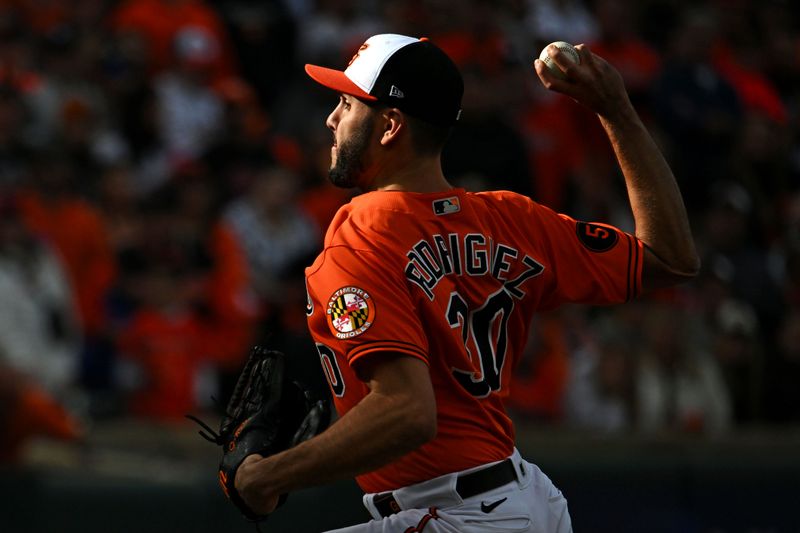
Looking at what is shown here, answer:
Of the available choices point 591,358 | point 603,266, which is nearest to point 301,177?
point 591,358

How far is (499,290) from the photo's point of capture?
369 centimetres

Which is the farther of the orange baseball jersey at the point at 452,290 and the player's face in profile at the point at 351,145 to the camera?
the player's face in profile at the point at 351,145

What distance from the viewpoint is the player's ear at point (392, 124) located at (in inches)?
143

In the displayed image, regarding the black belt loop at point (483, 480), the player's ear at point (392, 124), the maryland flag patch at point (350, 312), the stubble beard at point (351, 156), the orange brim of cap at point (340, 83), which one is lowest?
the black belt loop at point (483, 480)

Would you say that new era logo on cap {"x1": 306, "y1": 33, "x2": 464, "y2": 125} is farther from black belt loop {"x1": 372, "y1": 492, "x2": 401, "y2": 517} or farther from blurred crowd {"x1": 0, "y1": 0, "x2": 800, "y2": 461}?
blurred crowd {"x1": 0, "y1": 0, "x2": 800, "y2": 461}

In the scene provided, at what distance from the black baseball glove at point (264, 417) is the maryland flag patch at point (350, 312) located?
0.26 metres

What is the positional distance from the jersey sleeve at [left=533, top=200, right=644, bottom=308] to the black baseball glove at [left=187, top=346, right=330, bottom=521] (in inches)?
30.4

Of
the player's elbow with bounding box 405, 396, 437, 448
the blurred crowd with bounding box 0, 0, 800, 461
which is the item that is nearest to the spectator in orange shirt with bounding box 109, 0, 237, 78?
the blurred crowd with bounding box 0, 0, 800, 461

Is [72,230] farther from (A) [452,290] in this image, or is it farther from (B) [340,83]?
(A) [452,290]

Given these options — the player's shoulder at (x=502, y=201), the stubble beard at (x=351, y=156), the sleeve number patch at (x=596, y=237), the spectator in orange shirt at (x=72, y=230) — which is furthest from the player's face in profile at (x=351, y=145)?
the spectator in orange shirt at (x=72, y=230)

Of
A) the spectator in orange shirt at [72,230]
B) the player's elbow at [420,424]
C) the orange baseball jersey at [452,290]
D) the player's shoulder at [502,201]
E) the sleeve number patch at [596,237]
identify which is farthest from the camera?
the spectator in orange shirt at [72,230]

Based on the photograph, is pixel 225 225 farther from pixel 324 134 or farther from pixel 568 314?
pixel 568 314

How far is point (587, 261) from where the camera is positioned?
12.8 feet

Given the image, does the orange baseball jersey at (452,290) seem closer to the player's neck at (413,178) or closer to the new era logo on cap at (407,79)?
the player's neck at (413,178)
